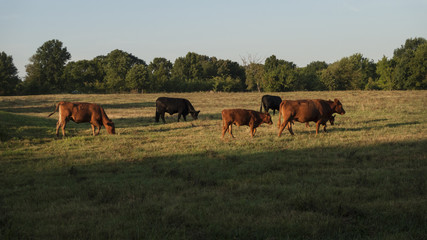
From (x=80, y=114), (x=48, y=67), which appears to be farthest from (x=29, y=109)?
(x=48, y=67)

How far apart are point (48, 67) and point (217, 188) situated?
9350cm

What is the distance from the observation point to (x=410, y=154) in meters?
10.2

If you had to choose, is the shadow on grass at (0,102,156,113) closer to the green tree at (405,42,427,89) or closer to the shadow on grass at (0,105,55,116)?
the shadow on grass at (0,105,55,116)

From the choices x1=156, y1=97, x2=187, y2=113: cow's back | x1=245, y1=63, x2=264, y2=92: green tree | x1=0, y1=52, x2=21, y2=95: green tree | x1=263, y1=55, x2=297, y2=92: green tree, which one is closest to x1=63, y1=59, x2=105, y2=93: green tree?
x1=0, y1=52, x2=21, y2=95: green tree

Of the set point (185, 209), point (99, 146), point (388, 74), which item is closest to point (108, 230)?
point (185, 209)

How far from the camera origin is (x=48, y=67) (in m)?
89.2

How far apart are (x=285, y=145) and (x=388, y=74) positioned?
256 ft

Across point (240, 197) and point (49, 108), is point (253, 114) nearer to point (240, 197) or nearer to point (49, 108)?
point (240, 197)

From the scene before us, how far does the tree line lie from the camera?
7088 centimetres

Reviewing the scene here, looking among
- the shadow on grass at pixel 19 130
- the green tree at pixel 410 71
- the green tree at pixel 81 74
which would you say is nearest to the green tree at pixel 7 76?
the green tree at pixel 81 74

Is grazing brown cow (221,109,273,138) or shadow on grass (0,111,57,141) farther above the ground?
grazing brown cow (221,109,273,138)

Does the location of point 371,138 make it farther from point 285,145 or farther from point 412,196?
point 412,196

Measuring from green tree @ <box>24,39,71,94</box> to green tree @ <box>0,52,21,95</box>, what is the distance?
291 cm

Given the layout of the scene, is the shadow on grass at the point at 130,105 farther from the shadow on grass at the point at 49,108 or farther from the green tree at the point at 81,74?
the green tree at the point at 81,74
